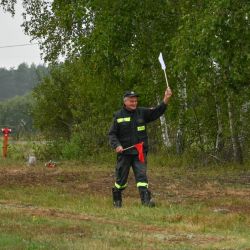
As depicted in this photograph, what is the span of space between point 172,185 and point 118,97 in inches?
353

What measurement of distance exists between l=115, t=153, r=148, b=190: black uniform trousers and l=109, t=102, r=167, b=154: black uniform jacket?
0.17 m

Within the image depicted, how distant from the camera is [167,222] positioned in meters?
9.74

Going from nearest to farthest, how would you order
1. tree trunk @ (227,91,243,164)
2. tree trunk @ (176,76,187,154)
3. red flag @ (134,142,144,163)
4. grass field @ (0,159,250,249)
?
grass field @ (0,159,250,249) < red flag @ (134,142,144,163) < tree trunk @ (227,91,243,164) < tree trunk @ (176,76,187,154)

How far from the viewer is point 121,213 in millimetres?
10422

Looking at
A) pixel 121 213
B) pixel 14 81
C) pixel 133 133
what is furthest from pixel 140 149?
pixel 14 81

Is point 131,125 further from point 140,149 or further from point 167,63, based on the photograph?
point 167,63

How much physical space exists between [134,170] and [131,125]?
822 mm

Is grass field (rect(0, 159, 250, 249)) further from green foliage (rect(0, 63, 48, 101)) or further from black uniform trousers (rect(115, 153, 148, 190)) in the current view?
green foliage (rect(0, 63, 48, 101))

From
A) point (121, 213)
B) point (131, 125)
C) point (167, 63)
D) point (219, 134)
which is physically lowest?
point (121, 213)

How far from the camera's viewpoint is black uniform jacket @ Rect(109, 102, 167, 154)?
1132 centimetres

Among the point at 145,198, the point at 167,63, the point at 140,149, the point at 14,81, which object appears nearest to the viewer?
the point at 140,149

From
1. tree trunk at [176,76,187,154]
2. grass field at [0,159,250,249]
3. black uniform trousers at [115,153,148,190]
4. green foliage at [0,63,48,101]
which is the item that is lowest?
grass field at [0,159,250,249]

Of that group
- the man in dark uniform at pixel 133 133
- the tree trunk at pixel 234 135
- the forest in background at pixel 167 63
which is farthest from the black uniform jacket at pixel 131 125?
the tree trunk at pixel 234 135

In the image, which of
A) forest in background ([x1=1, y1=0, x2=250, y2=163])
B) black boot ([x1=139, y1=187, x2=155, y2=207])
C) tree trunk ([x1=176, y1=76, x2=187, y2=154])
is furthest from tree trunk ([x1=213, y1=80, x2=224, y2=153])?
black boot ([x1=139, y1=187, x2=155, y2=207])
